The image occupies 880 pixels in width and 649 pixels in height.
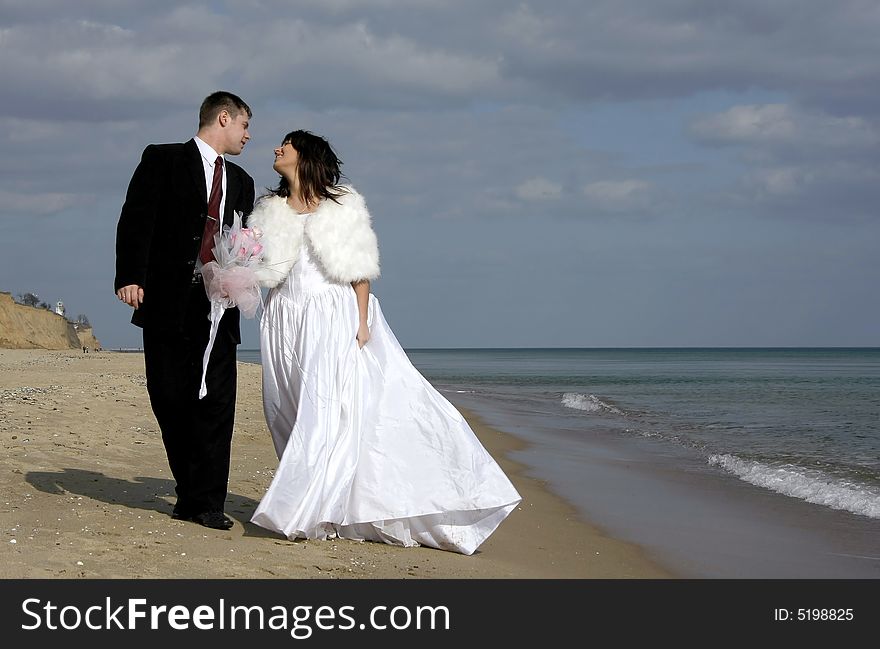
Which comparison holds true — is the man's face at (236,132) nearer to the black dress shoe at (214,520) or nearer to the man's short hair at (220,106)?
the man's short hair at (220,106)

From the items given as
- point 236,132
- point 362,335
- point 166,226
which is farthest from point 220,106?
point 362,335

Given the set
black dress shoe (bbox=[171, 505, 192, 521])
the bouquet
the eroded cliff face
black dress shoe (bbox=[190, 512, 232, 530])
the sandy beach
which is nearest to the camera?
the sandy beach

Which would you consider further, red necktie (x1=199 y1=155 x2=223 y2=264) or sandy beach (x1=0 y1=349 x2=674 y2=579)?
red necktie (x1=199 y1=155 x2=223 y2=264)

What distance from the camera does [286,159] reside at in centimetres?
518

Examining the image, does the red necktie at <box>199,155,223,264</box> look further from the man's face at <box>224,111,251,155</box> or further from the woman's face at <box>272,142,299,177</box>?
the woman's face at <box>272,142,299,177</box>

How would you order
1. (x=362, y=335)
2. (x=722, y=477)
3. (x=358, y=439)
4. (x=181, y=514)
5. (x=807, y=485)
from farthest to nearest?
1. (x=722, y=477)
2. (x=807, y=485)
3. (x=181, y=514)
4. (x=362, y=335)
5. (x=358, y=439)

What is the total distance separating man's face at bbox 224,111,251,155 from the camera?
532 cm

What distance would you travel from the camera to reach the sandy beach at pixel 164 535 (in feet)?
14.7

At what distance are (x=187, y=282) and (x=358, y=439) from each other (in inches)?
46.0

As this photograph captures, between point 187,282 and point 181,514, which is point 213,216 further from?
point 181,514

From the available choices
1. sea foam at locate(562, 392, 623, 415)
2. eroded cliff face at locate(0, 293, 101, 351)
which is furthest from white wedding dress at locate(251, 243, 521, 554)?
eroded cliff face at locate(0, 293, 101, 351)

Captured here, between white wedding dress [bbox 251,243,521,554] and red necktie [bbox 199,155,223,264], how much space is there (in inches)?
15.0
